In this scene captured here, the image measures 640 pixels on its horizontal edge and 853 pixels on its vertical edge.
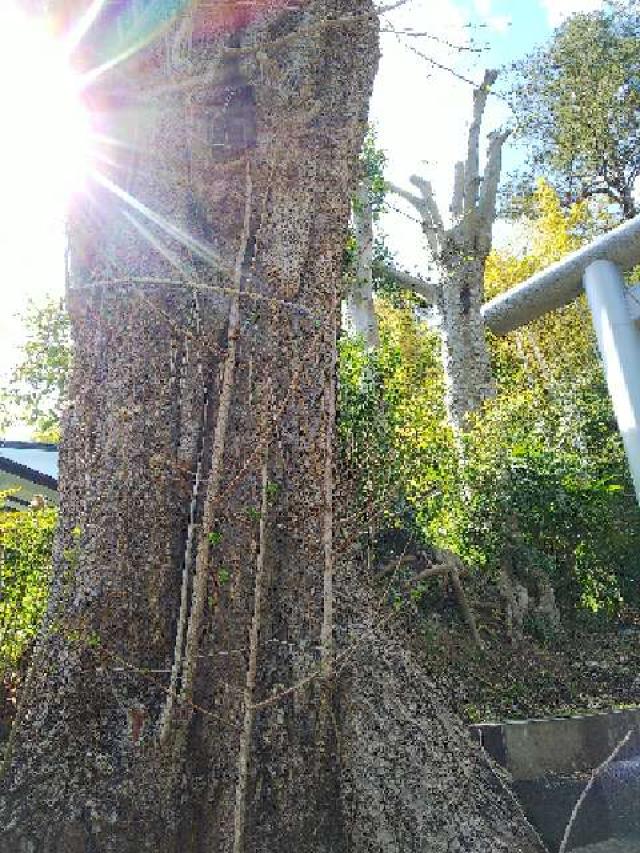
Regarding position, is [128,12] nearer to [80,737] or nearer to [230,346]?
[230,346]

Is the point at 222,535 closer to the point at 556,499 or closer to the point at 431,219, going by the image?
the point at 556,499

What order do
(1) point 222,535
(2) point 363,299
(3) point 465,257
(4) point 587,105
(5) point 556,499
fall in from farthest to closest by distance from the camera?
1. (4) point 587,105
2. (2) point 363,299
3. (3) point 465,257
4. (5) point 556,499
5. (1) point 222,535

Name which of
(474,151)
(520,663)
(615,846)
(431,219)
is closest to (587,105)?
(474,151)

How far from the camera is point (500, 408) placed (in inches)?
309

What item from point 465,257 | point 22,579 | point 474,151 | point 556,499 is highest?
point 474,151

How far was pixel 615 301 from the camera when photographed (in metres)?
6.26

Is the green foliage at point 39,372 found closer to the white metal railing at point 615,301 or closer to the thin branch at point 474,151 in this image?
the thin branch at point 474,151

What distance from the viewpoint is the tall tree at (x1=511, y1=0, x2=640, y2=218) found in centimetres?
1714

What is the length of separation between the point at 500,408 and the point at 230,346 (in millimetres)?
5665

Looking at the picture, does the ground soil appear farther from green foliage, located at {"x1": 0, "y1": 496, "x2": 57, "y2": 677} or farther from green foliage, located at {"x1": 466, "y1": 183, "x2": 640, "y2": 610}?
green foliage, located at {"x1": 0, "y1": 496, "x2": 57, "y2": 677}

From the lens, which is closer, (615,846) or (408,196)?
(615,846)

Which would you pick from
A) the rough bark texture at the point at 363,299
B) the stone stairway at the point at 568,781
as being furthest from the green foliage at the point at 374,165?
the stone stairway at the point at 568,781

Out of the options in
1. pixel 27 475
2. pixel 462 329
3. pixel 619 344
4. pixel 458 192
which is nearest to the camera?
pixel 619 344

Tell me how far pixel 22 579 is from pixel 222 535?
2.59m
